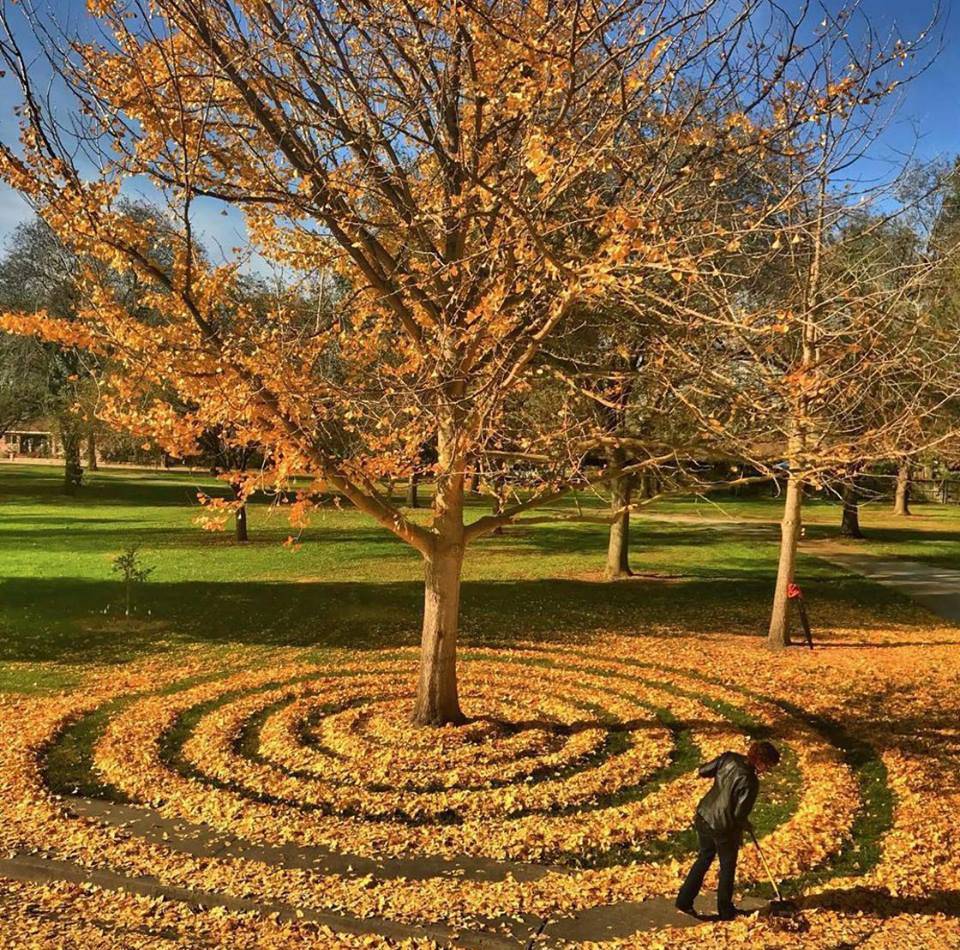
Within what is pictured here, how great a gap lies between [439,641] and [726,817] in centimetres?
456

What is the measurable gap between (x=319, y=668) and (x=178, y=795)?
16.6 feet

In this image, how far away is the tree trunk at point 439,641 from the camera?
947 centimetres

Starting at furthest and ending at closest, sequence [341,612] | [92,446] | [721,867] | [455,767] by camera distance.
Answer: [92,446] < [341,612] < [455,767] < [721,867]

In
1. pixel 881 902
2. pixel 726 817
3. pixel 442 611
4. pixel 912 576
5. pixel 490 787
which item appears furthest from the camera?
pixel 912 576

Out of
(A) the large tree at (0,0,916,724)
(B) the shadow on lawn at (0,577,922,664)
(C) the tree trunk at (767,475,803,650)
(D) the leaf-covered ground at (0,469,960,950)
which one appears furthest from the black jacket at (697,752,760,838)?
(B) the shadow on lawn at (0,577,922,664)

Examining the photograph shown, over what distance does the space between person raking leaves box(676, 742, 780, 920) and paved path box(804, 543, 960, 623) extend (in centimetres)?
1394

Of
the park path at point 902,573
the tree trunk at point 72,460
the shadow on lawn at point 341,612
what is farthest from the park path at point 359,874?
the tree trunk at point 72,460

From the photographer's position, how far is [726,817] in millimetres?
5477

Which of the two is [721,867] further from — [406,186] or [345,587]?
[345,587]

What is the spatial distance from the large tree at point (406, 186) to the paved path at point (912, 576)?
13.4m

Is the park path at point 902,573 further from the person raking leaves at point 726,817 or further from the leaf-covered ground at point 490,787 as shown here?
the person raking leaves at point 726,817

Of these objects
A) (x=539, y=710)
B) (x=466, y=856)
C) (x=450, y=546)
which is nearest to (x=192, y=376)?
(x=450, y=546)

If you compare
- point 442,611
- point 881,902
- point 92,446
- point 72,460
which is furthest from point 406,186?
point 92,446

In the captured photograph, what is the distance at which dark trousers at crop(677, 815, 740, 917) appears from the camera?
18.2ft
